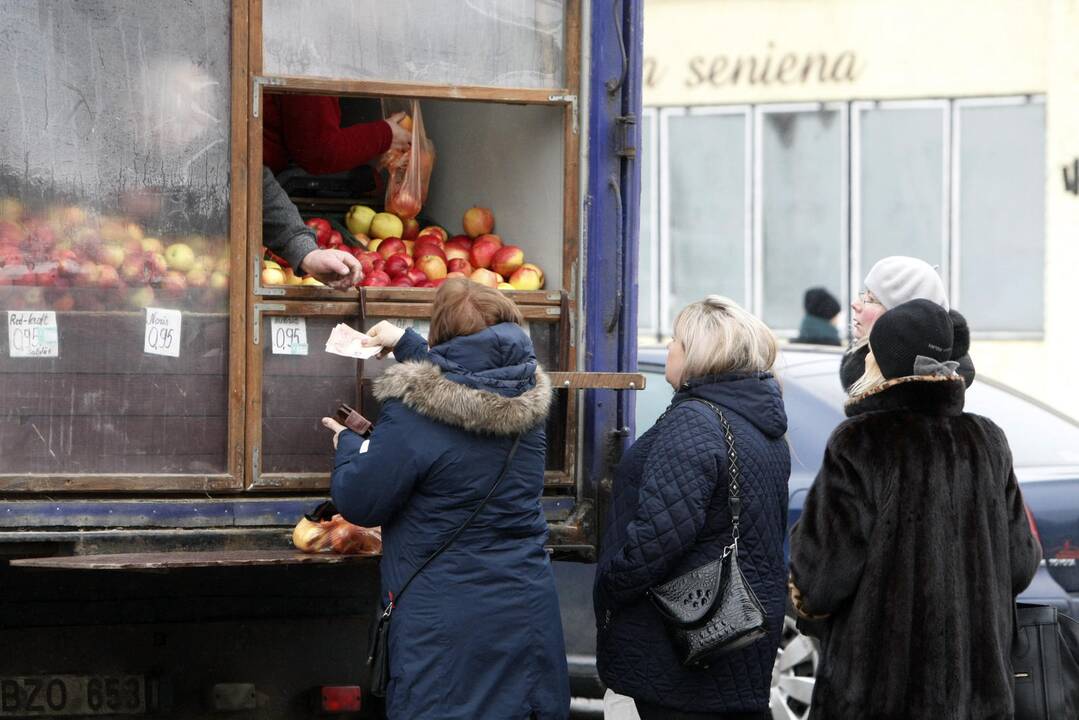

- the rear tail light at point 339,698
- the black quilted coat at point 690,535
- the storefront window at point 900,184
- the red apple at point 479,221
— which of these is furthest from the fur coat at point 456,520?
the storefront window at point 900,184

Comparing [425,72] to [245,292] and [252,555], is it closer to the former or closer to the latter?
[245,292]

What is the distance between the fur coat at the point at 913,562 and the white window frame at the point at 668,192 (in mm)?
9798

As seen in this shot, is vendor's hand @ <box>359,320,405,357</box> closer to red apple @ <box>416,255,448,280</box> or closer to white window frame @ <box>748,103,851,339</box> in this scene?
red apple @ <box>416,255,448,280</box>

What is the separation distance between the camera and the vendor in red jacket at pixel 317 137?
16.2ft

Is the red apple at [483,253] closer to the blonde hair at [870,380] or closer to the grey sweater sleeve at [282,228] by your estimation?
the grey sweater sleeve at [282,228]

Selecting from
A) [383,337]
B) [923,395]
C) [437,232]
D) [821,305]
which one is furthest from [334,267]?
[821,305]

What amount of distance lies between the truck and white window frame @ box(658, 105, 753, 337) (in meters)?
8.91

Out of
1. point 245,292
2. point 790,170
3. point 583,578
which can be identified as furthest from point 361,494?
point 790,170

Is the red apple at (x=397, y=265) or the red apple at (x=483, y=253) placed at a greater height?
the red apple at (x=483, y=253)

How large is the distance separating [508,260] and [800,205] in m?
8.80

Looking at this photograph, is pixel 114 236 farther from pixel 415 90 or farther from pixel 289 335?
pixel 415 90

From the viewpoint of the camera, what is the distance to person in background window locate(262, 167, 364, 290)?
13.8 ft

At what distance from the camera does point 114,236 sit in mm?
4020

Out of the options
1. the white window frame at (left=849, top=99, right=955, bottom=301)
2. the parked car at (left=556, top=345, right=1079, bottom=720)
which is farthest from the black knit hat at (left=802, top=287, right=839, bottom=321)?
the parked car at (left=556, top=345, right=1079, bottom=720)
